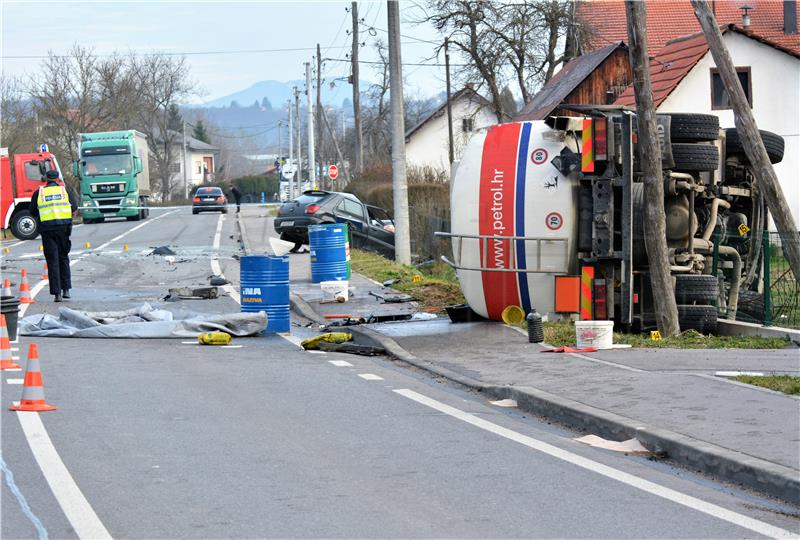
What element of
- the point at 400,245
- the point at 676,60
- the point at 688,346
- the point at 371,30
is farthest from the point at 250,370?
the point at 371,30

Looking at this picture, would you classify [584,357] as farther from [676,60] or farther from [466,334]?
[676,60]

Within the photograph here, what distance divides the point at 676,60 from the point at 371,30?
2140 centimetres

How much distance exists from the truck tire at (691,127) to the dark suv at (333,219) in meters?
15.4

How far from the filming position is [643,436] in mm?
7859

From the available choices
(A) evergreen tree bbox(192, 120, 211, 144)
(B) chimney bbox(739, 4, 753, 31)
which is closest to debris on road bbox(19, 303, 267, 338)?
(B) chimney bbox(739, 4, 753, 31)

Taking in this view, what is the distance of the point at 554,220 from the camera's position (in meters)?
13.6

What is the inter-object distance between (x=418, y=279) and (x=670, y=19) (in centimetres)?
3145

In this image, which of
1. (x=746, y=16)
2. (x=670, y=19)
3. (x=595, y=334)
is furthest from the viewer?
(x=670, y=19)

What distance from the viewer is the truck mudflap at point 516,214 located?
1355 centimetres

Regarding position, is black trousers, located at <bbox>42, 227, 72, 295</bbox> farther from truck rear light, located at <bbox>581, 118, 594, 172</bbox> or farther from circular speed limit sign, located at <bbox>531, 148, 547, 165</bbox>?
truck rear light, located at <bbox>581, 118, 594, 172</bbox>

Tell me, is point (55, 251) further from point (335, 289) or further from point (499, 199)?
point (499, 199)

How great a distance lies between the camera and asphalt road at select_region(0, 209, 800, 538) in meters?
5.88

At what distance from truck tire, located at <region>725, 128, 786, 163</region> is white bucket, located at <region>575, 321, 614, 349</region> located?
4405 millimetres

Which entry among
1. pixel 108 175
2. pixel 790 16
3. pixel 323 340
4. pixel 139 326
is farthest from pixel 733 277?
pixel 108 175
